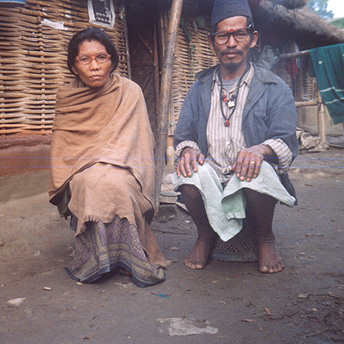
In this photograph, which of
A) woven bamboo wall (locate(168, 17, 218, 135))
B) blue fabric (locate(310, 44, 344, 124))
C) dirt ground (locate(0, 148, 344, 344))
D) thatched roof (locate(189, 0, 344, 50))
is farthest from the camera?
thatched roof (locate(189, 0, 344, 50))

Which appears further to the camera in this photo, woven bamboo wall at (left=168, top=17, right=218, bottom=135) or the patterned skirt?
woven bamboo wall at (left=168, top=17, right=218, bottom=135)

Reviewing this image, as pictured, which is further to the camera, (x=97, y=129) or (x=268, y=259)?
(x=97, y=129)

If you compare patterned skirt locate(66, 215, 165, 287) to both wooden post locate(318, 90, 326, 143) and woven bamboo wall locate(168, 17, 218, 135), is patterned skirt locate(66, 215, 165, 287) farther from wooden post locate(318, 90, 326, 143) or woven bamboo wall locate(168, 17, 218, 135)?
wooden post locate(318, 90, 326, 143)

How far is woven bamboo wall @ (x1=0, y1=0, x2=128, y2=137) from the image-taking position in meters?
3.80

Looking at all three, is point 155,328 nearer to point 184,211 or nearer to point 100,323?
point 100,323

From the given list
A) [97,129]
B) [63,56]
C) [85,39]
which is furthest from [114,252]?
[63,56]

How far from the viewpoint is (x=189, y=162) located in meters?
2.48

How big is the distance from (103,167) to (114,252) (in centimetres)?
52

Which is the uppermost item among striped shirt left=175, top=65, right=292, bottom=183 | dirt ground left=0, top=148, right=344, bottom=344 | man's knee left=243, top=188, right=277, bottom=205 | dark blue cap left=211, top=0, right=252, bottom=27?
dark blue cap left=211, top=0, right=252, bottom=27

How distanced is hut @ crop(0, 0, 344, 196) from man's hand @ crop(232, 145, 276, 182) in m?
1.55

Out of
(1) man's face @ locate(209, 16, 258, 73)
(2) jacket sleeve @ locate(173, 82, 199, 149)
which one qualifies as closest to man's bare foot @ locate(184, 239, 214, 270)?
(2) jacket sleeve @ locate(173, 82, 199, 149)

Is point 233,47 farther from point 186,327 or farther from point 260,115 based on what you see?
point 186,327

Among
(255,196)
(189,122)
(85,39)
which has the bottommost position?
(255,196)

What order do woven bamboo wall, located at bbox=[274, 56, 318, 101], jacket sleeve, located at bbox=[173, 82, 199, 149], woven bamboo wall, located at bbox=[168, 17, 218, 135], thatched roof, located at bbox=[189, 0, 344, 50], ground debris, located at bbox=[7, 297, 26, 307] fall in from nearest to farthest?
ground debris, located at bbox=[7, 297, 26, 307] < jacket sleeve, located at bbox=[173, 82, 199, 149] < woven bamboo wall, located at bbox=[168, 17, 218, 135] < thatched roof, located at bbox=[189, 0, 344, 50] < woven bamboo wall, located at bbox=[274, 56, 318, 101]
